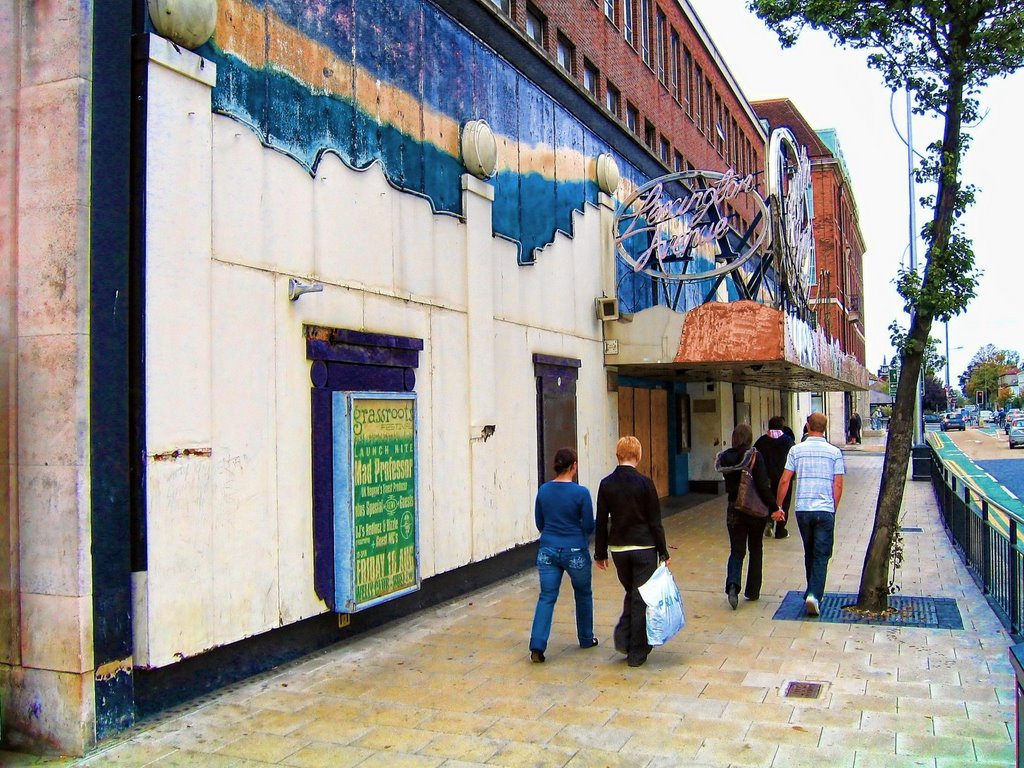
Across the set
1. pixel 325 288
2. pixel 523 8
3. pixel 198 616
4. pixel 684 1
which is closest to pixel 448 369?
pixel 325 288

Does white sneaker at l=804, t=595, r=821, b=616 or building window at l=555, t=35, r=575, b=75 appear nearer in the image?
white sneaker at l=804, t=595, r=821, b=616

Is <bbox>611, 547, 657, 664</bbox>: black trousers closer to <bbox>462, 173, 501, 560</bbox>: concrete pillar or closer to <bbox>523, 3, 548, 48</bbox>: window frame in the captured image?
<bbox>462, 173, 501, 560</bbox>: concrete pillar

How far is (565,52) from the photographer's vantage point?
59.2 ft

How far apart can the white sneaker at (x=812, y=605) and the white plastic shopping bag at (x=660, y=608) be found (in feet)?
6.89

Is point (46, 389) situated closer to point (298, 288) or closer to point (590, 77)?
point (298, 288)

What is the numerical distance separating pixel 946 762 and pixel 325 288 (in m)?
5.60

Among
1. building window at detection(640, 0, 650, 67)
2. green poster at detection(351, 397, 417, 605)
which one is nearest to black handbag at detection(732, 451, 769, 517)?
green poster at detection(351, 397, 417, 605)

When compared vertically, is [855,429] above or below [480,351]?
below

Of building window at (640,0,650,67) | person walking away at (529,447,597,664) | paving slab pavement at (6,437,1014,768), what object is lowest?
paving slab pavement at (6,437,1014,768)

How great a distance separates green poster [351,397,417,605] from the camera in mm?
7531

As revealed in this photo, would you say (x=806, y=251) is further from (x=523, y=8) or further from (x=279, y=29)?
(x=279, y=29)

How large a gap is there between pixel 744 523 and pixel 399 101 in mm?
5349

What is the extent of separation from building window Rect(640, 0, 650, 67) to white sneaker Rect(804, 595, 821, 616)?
1749 centimetres

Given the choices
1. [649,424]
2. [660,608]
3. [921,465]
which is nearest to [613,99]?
[649,424]
